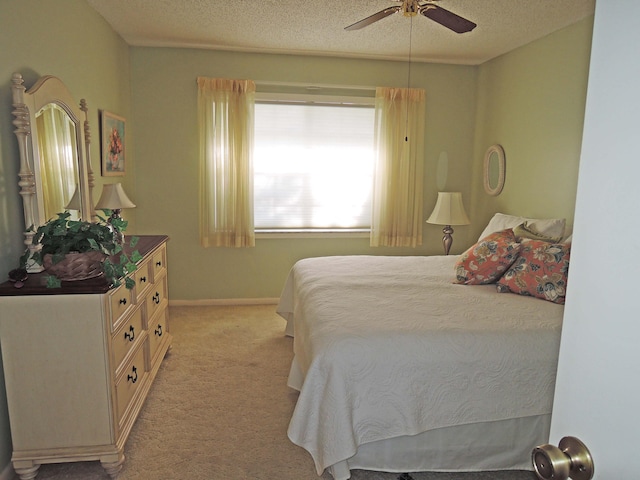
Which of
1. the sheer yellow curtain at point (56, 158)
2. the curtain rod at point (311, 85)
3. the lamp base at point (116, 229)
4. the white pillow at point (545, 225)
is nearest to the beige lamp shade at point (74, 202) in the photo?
the sheer yellow curtain at point (56, 158)

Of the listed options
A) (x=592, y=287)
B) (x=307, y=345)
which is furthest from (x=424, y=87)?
(x=592, y=287)

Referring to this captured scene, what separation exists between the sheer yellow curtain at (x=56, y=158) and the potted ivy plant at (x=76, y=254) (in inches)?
14.6

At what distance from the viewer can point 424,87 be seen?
15.7 feet

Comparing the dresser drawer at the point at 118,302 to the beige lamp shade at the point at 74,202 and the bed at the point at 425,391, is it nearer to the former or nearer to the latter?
the beige lamp shade at the point at 74,202

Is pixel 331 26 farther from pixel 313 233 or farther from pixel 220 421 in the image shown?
pixel 220 421

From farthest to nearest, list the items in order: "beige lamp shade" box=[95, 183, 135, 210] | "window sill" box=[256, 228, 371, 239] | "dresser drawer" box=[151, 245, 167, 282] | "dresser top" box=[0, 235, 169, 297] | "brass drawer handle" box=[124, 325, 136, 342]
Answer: "window sill" box=[256, 228, 371, 239] → "beige lamp shade" box=[95, 183, 135, 210] → "dresser drawer" box=[151, 245, 167, 282] → "brass drawer handle" box=[124, 325, 136, 342] → "dresser top" box=[0, 235, 169, 297]

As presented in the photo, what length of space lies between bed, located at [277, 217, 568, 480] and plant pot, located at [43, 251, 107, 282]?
42.8 inches

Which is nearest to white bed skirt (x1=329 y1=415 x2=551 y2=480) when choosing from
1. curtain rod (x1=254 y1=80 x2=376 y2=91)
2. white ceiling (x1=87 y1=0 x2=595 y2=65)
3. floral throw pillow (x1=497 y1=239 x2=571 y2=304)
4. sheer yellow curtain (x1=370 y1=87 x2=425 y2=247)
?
floral throw pillow (x1=497 y1=239 x2=571 y2=304)

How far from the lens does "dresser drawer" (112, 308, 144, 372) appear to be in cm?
215

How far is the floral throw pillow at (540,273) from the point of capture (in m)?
2.58

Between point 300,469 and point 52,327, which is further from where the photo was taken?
point 300,469

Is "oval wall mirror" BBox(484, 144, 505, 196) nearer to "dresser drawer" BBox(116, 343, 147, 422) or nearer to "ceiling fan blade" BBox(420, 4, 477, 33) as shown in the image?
"ceiling fan blade" BBox(420, 4, 477, 33)

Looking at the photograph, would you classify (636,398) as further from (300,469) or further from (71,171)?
(71,171)

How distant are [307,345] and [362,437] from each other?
52cm
